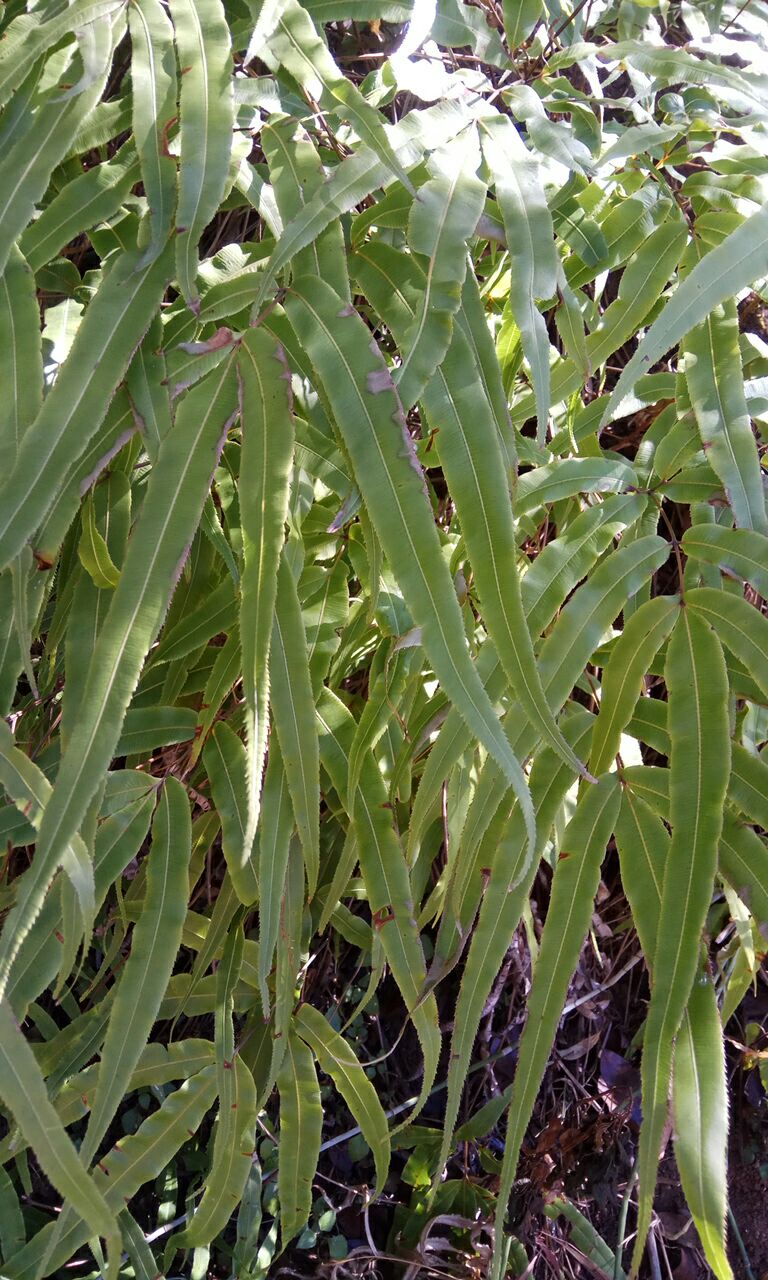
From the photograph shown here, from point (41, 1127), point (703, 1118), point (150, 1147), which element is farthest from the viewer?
point (150, 1147)

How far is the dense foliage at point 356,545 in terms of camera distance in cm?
39

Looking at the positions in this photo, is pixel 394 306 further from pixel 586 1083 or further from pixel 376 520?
pixel 586 1083

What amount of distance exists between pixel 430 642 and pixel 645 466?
0.31m

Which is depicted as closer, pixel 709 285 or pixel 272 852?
pixel 709 285

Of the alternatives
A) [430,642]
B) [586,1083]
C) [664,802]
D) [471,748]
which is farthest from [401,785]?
[586,1083]

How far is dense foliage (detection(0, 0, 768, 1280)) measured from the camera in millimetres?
391

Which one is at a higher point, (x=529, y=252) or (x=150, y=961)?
(x=529, y=252)

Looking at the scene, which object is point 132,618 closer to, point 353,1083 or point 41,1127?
point 41,1127

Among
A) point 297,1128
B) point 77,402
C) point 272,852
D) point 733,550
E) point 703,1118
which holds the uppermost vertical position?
point 77,402

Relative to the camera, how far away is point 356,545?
62 cm

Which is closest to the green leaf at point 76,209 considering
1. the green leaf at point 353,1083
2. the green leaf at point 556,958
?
the green leaf at point 556,958

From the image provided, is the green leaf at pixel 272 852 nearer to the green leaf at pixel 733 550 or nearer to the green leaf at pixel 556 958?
the green leaf at pixel 556 958

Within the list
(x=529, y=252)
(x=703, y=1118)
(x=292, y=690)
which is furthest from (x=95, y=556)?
(x=703, y=1118)

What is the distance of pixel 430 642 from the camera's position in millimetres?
380
